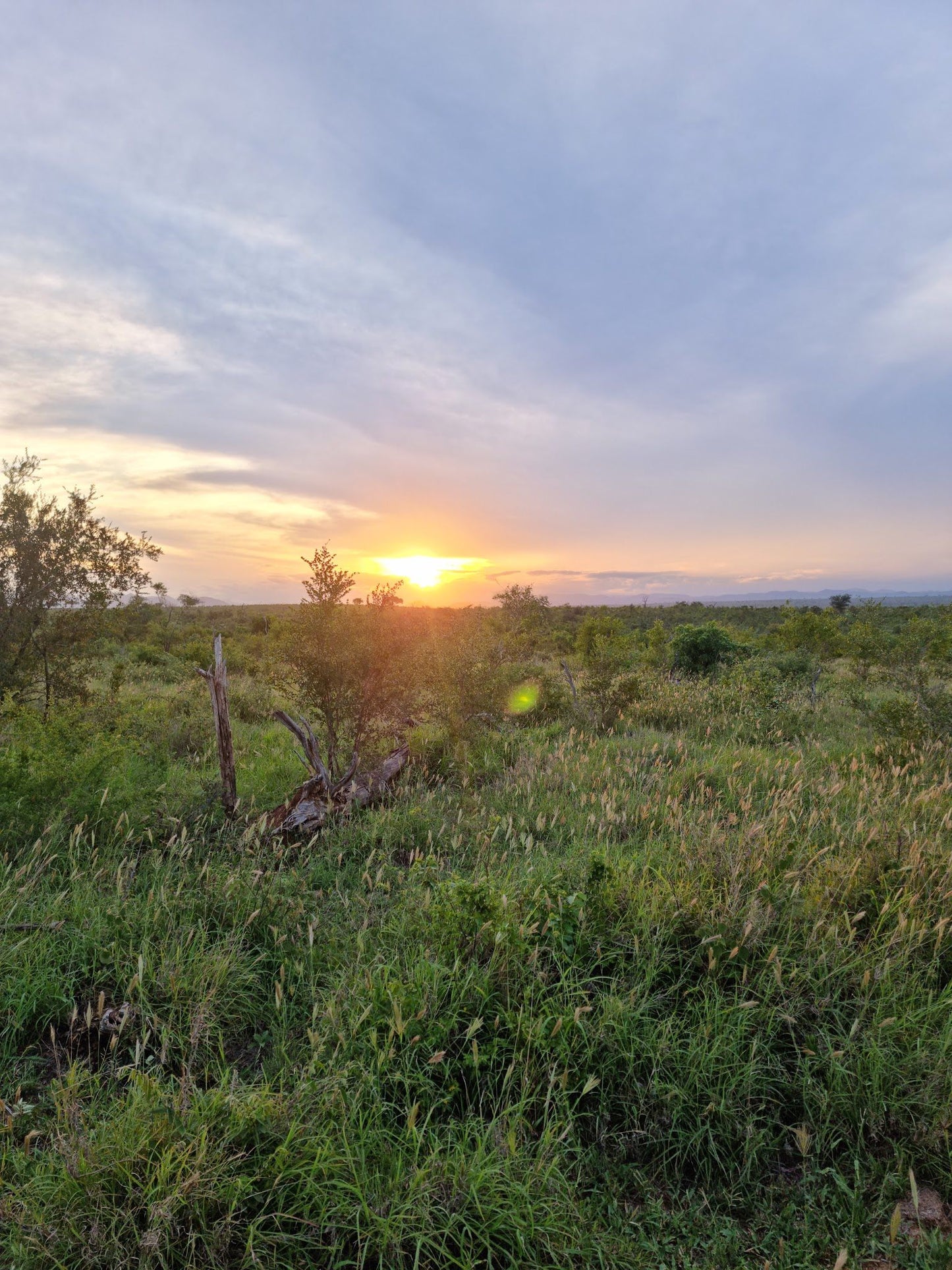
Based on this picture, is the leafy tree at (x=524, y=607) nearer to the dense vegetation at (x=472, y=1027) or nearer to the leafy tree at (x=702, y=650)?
the leafy tree at (x=702, y=650)

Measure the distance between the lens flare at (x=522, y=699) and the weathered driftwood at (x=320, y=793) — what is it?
495 centimetres

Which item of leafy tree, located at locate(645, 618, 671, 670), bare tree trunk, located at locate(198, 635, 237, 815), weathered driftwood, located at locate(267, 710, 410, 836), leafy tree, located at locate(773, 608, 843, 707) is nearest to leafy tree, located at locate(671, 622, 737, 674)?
leafy tree, located at locate(645, 618, 671, 670)

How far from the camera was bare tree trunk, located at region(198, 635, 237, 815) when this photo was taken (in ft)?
21.7

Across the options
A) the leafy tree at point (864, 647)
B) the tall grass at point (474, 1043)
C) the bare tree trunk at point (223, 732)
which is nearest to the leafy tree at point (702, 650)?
the leafy tree at point (864, 647)

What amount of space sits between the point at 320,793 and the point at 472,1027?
4672 mm

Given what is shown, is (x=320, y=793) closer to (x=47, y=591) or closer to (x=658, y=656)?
(x=47, y=591)

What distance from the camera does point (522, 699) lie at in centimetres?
1326

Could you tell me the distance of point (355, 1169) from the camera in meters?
2.32

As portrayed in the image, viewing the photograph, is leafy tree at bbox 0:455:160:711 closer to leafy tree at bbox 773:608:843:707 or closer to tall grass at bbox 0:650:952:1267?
tall grass at bbox 0:650:952:1267

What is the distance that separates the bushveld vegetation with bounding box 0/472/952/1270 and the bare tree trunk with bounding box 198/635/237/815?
0.70 ft

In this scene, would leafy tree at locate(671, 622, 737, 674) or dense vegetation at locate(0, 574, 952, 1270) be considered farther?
leafy tree at locate(671, 622, 737, 674)

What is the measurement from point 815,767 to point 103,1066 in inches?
334

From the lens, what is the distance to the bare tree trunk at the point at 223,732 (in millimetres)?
6621

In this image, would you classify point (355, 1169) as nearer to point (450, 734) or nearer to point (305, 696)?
point (305, 696)
